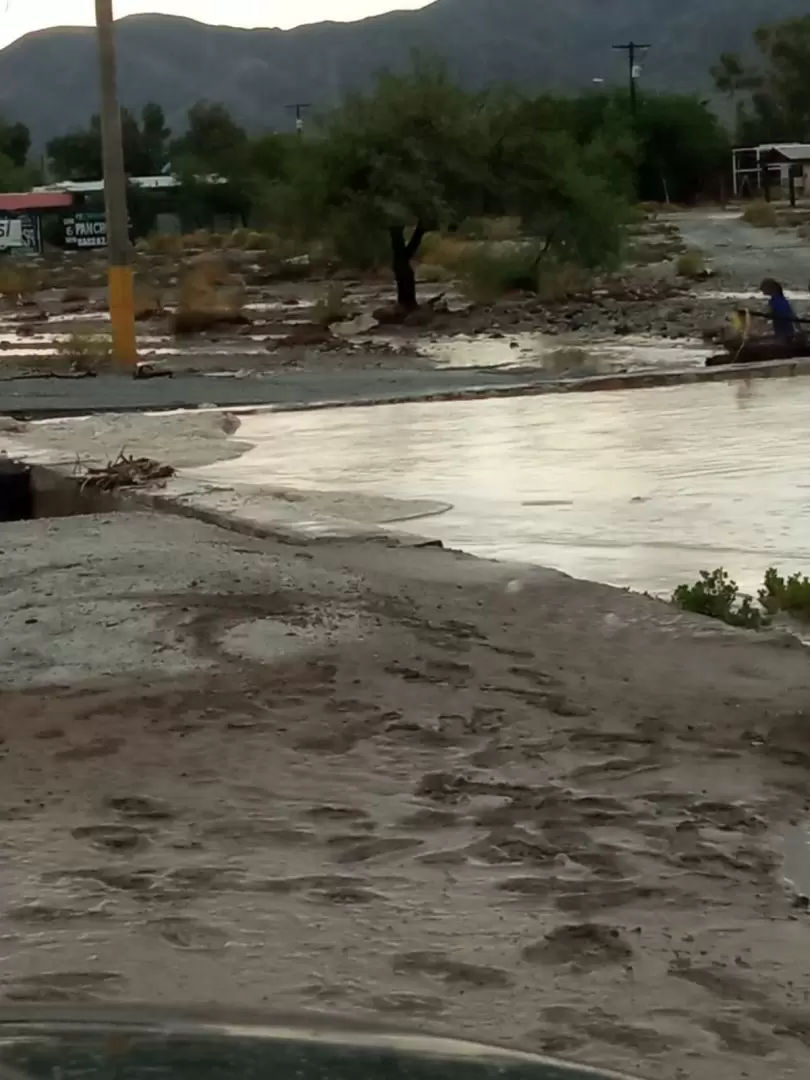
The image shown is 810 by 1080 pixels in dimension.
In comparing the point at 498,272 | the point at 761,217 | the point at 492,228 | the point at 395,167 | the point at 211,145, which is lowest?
the point at 498,272

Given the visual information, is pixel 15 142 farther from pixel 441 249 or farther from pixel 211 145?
pixel 441 249

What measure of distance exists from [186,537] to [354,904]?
567cm

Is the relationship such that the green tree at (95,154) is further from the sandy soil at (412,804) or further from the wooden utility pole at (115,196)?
the sandy soil at (412,804)

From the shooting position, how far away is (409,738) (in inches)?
278

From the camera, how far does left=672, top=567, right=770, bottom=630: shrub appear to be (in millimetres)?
9008

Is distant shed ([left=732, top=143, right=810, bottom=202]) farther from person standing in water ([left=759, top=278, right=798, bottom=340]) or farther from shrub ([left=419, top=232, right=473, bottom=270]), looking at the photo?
person standing in water ([left=759, top=278, right=798, bottom=340])

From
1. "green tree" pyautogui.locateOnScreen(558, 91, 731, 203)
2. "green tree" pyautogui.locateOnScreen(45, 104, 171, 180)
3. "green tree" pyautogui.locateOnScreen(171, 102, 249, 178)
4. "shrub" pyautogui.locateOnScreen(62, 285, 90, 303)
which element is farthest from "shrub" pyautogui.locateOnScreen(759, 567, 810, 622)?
"green tree" pyautogui.locateOnScreen(45, 104, 171, 180)

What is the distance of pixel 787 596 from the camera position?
916 centimetres

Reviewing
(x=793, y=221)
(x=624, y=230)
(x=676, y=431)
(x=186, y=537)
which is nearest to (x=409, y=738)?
(x=186, y=537)

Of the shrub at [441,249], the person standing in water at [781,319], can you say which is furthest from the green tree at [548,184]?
the person standing in water at [781,319]

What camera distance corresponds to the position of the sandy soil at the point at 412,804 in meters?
4.77

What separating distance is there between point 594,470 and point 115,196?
12.4 metres

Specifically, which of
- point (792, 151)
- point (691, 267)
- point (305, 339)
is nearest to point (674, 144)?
point (792, 151)

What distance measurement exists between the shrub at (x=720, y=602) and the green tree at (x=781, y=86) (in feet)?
378
